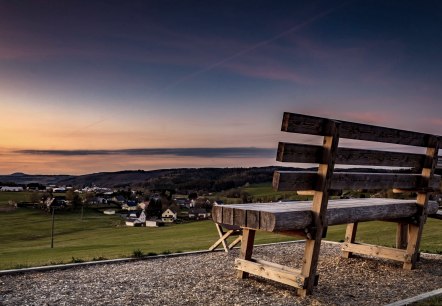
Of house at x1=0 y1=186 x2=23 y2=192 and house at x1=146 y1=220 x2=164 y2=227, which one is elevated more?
house at x1=146 y1=220 x2=164 y2=227

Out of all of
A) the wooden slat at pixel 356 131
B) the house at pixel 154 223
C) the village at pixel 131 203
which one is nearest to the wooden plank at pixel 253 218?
the wooden slat at pixel 356 131

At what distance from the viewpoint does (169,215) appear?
7250cm

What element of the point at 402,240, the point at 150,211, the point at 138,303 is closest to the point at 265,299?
the point at 138,303

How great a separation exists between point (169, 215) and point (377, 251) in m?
65.9

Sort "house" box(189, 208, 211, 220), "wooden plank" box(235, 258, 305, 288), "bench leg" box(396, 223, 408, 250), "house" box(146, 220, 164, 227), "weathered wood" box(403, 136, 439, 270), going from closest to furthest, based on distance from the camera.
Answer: "wooden plank" box(235, 258, 305, 288) < "weathered wood" box(403, 136, 439, 270) < "bench leg" box(396, 223, 408, 250) < "house" box(146, 220, 164, 227) < "house" box(189, 208, 211, 220)

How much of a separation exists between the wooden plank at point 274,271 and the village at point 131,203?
5500 cm

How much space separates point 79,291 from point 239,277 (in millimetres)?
2379

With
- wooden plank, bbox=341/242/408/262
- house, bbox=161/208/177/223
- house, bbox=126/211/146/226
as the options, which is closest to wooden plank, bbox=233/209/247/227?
wooden plank, bbox=341/242/408/262

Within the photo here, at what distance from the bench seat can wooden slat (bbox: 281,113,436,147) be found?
1.04 meters

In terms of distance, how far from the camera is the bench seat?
17.7 feet

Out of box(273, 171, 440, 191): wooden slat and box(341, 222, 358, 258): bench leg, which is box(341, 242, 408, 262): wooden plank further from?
box(273, 171, 440, 191): wooden slat

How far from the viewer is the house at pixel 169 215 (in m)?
70.3

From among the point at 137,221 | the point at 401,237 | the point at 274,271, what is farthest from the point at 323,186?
the point at 137,221

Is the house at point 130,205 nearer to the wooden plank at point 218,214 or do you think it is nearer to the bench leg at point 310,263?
the wooden plank at point 218,214
